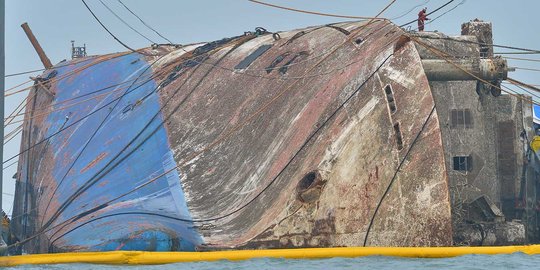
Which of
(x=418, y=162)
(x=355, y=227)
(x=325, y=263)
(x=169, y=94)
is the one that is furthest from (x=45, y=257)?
(x=169, y=94)

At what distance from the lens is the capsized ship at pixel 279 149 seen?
31812mm

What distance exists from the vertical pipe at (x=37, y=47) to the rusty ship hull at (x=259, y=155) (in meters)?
11.2

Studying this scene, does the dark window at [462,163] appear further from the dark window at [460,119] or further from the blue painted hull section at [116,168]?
the blue painted hull section at [116,168]

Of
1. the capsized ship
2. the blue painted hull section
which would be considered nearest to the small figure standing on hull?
the capsized ship

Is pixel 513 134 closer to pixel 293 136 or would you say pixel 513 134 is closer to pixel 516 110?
pixel 516 110

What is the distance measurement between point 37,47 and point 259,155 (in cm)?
2461

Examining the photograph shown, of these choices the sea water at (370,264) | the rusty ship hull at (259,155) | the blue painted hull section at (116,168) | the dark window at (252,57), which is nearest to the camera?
the sea water at (370,264)

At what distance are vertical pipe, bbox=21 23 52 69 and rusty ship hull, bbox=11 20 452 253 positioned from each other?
1117 cm

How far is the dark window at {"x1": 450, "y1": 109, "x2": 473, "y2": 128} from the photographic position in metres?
41.7

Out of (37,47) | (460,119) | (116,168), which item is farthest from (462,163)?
(37,47)

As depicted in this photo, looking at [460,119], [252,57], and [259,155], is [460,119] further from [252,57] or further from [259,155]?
[259,155]

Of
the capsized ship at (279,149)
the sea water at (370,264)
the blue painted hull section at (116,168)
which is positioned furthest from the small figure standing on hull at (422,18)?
the sea water at (370,264)

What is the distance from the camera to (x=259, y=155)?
114 ft

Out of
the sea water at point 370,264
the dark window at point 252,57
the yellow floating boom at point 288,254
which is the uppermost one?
the dark window at point 252,57
